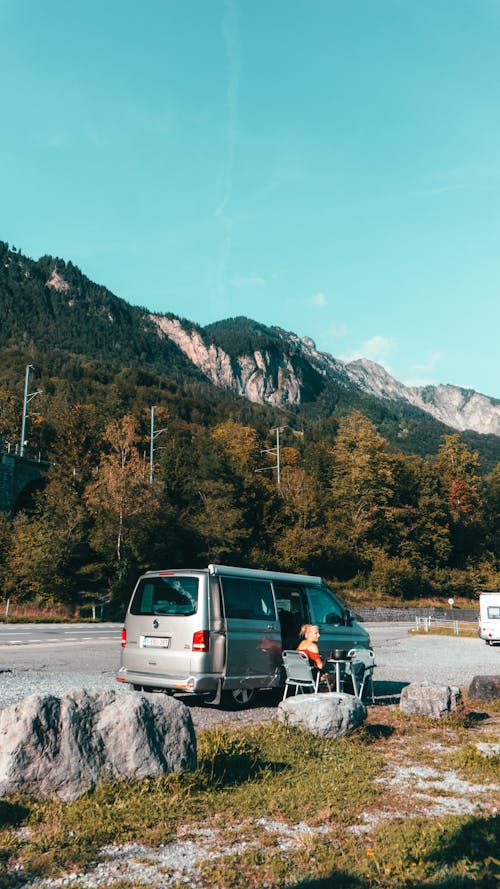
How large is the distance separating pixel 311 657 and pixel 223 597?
1869 mm

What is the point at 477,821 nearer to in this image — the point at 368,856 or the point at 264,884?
the point at 368,856

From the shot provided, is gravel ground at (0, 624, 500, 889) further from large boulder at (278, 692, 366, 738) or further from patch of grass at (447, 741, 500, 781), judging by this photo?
large boulder at (278, 692, 366, 738)

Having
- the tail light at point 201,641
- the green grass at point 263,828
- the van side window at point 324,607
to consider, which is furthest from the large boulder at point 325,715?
the van side window at point 324,607

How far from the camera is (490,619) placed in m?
28.9

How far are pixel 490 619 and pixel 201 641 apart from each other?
74.5 ft

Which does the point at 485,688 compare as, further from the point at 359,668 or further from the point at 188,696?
the point at 188,696

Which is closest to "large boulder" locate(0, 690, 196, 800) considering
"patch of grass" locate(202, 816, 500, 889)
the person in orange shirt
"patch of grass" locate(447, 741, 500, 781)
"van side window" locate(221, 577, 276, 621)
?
"patch of grass" locate(202, 816, 500, 889)

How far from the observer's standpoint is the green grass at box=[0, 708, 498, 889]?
4.03 m

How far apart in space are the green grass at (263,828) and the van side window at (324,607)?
5071 mm

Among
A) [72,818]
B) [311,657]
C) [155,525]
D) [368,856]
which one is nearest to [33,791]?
[72,818]

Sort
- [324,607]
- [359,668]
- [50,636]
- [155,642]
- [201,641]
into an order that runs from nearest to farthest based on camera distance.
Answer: [201,641] → [155,642] → [359,668] → [324,607] → [50,636]

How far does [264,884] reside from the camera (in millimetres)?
3900

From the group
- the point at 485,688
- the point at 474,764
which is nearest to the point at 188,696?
the point at 485,688

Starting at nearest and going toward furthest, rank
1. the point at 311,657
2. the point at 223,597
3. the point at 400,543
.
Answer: the point at 223,597 → the point at 311,657 → the point at 400,543
